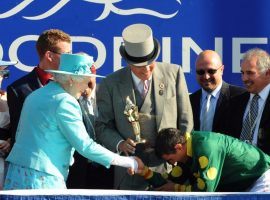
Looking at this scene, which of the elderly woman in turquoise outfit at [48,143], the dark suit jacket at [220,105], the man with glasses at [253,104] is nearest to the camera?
the elderly woman in turquoise outfit at [48,143]

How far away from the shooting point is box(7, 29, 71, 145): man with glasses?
241 inches

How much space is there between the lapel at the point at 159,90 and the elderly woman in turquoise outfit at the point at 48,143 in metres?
0.69

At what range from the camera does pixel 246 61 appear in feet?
20.6

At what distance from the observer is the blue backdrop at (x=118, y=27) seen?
711 centimetres

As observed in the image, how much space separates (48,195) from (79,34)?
2.37 m

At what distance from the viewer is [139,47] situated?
19.8 ft

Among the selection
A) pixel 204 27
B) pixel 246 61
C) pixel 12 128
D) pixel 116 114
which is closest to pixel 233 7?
pixel 204 27

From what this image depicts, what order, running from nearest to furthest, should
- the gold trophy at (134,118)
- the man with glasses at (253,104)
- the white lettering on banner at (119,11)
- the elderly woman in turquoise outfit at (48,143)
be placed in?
the elderly woman in turquoise outfit at (48,143) < the gold trophy at (134,118) < the man with glasses at (253,104) < the white lettering on banner at (119,11)

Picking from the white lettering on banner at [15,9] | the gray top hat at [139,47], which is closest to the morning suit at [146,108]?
the gray top hat at [139,47]

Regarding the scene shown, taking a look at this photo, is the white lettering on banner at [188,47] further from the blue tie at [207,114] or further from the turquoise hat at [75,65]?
the turquoise hat at [75,65]

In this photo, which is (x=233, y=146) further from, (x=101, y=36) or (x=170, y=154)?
(x=101, y=36)

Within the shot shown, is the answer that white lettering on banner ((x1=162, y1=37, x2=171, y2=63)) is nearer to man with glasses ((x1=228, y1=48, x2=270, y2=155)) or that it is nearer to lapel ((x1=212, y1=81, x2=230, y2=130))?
lapel ((x1=212, y1=81, x2=230, y2=130))

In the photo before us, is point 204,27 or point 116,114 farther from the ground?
point 204,27

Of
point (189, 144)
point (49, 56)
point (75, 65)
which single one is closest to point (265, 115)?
point (189, 144)
